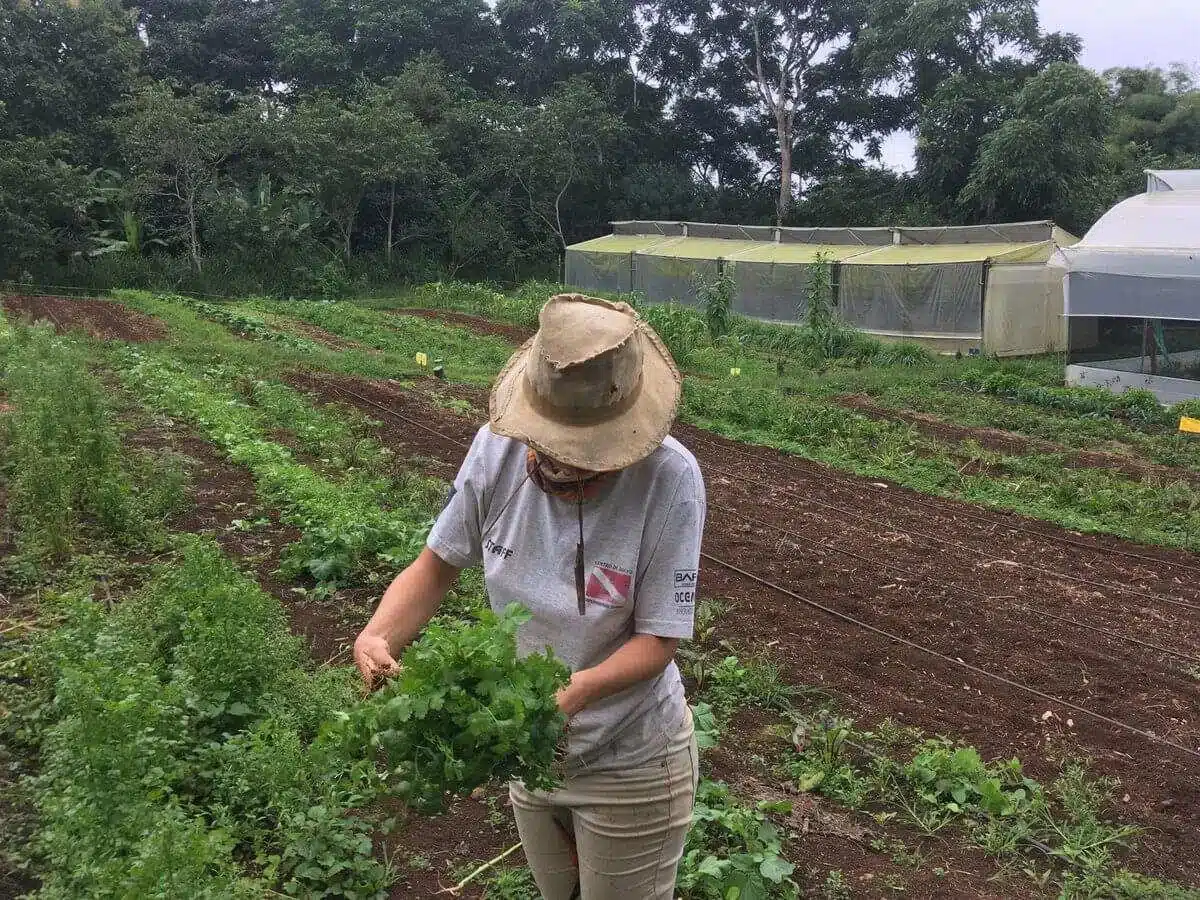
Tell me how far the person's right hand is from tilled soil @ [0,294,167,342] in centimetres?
1441

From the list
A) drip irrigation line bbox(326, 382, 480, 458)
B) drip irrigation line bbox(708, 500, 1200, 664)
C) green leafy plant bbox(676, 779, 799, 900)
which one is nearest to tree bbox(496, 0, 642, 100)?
drip irrigation line bbox(326, 382, 480, 458)

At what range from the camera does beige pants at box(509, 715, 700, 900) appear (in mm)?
2076

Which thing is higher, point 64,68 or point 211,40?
point 211,40

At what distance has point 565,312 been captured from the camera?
6.40ft

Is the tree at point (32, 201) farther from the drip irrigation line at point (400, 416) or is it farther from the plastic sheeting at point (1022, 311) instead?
the plastic sheeting at point (1022, 311)

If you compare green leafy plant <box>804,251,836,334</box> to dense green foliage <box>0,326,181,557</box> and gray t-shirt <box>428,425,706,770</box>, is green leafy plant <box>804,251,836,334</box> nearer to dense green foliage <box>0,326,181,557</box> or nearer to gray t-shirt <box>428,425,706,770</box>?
dense green foliage <box>0,326,181,557</box>

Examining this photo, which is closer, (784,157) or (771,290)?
(771,290)

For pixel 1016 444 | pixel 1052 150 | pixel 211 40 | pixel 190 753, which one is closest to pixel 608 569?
pixel 190 753

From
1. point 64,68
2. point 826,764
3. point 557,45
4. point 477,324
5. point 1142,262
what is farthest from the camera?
point 557,45

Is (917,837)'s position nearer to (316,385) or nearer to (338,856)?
(338,856)

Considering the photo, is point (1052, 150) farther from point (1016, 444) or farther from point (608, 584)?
point (608, 584)

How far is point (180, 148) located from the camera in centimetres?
2486

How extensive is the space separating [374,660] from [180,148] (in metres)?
26.0

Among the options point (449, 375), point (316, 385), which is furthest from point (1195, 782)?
point (449, 375)
